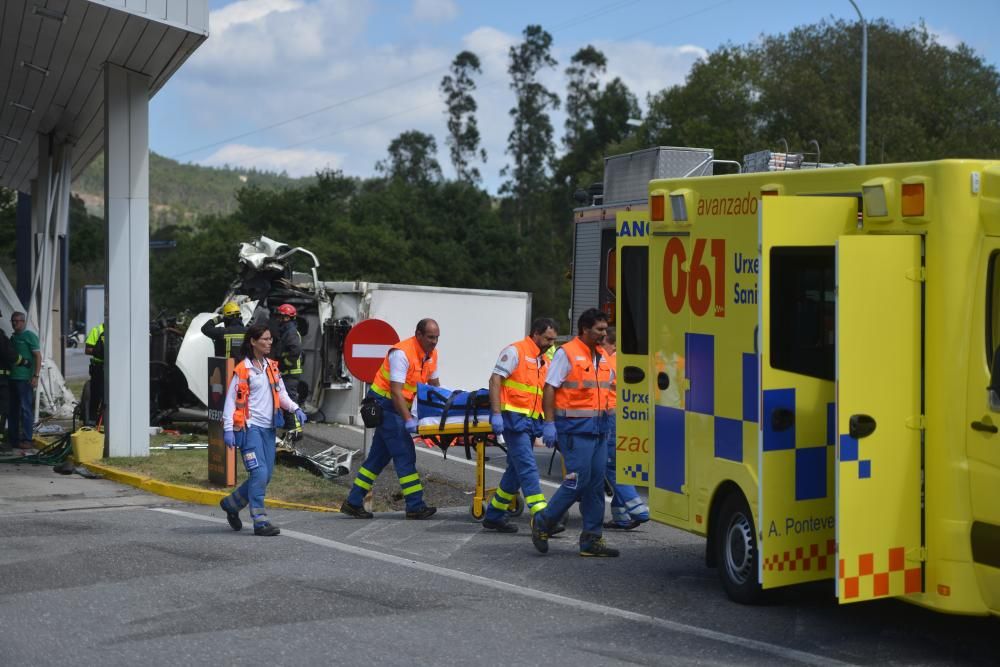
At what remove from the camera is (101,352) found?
1738cm

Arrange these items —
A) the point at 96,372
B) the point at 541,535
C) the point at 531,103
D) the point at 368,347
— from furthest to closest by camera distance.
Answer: the point at 531,103, the point at 96,372, the point at 368,347, the point at 541,535

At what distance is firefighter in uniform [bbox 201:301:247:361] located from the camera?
665 inches

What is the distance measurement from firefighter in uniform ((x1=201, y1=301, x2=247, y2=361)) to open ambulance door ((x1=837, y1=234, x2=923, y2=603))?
10.9 metres

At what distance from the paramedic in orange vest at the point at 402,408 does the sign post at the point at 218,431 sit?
224 centimetres

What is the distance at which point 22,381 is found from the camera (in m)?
17.3

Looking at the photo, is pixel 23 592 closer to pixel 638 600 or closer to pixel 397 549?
pixel 397 549

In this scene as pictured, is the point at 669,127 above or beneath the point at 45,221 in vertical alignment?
above

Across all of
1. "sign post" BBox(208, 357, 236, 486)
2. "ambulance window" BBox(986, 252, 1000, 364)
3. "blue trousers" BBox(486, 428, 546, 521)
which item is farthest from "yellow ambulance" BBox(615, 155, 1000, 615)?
"sign post" BBox(208, 357, 236, 486)

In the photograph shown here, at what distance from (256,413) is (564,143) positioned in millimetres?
70225

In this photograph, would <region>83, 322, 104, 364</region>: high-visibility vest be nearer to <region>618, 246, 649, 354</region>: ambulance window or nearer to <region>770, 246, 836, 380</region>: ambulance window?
<region>618, 246, 649, 354</region>: ambulance window

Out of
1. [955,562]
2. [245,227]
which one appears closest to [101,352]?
[955,562]

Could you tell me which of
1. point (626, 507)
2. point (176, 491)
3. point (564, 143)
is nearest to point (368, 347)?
point (176, 491)

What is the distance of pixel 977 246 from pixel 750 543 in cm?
231

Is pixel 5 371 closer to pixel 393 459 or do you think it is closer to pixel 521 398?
pixel 393 459
